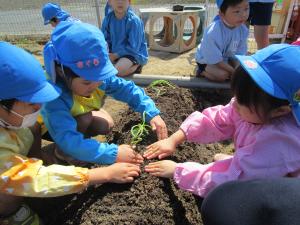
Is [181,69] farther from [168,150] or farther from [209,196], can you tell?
[209,196]

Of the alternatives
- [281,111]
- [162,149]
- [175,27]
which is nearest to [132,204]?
[162,149]

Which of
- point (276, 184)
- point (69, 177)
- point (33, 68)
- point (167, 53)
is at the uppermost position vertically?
point (33, 68)

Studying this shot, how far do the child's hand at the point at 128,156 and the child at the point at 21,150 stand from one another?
0.50ft

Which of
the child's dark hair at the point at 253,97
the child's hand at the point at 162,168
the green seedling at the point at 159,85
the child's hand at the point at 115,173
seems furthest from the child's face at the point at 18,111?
the green seedling at the point at 159,85

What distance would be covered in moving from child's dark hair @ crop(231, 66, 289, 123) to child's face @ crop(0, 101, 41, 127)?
1118 millimetres

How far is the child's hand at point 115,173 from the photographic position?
204cm

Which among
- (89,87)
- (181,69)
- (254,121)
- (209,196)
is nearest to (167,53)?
(181,69)

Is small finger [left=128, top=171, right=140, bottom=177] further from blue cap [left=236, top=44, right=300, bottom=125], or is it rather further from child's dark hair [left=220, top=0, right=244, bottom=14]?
child's dark hair [left=220, top=0, right=244, bottom=14]

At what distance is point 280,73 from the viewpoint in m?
1.57

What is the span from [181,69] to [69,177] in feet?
10.8

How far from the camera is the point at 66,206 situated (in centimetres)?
229

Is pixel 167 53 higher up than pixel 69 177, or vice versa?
pixel 69 177

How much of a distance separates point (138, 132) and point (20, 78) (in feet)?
3.61

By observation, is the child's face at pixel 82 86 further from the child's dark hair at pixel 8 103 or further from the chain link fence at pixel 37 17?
the chain link fence at pixel 37 17
